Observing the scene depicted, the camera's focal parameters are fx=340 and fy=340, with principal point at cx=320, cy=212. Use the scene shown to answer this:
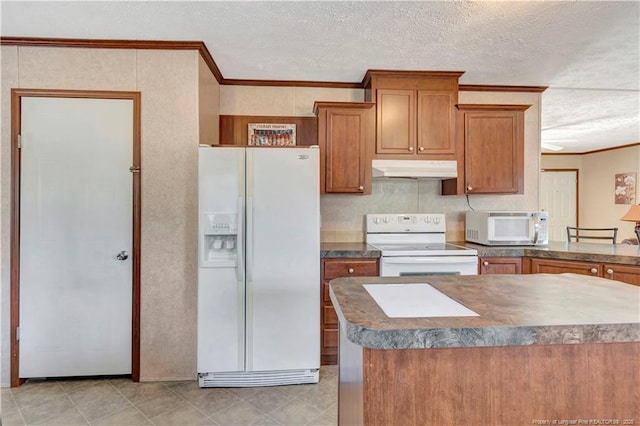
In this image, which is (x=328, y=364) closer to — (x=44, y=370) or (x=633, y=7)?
(x=44, y=370)

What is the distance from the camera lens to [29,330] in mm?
2410

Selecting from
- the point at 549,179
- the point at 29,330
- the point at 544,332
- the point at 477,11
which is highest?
the point at 477,11

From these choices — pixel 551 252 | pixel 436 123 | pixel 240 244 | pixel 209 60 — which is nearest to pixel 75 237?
pixel 240 244

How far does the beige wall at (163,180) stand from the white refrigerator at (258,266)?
0.19m

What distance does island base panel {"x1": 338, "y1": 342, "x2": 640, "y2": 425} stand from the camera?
3.05 ft

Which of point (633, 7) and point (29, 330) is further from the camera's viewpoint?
point (29, 330)

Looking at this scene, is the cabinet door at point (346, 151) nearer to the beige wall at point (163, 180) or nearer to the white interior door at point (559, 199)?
the beige wall at point (163, 180)

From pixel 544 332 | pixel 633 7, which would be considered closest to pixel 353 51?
pixel 633 7

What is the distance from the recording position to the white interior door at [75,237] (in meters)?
2.41

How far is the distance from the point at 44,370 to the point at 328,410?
6.68 feet

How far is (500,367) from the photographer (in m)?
0.95

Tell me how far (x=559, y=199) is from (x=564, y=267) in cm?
536

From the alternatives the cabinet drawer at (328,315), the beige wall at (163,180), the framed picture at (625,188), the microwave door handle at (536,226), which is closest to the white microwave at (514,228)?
the microwave door handle at (536,226)

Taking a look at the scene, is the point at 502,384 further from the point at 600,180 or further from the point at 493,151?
the point at 600,180
